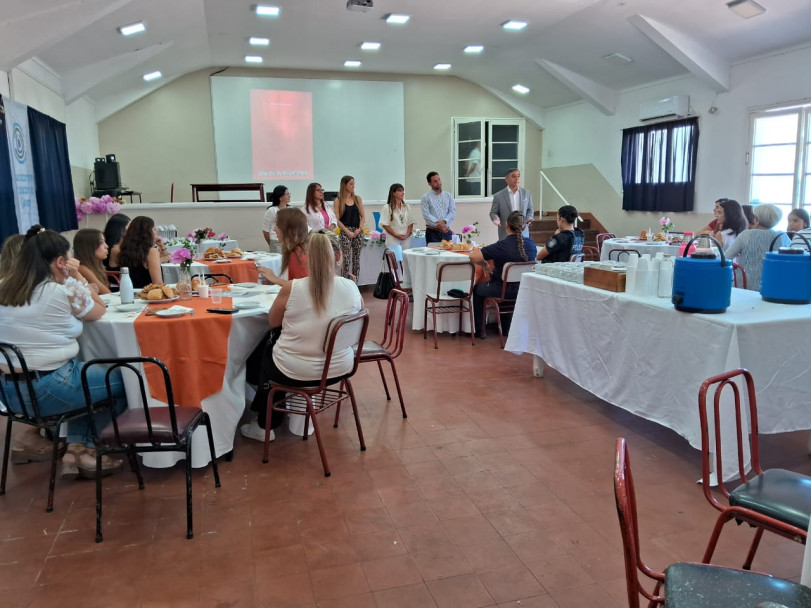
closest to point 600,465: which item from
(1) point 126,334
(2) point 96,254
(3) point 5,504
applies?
(1) point 126,334

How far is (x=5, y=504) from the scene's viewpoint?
2605 mm

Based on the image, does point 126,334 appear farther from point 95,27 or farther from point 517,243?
point 95,27

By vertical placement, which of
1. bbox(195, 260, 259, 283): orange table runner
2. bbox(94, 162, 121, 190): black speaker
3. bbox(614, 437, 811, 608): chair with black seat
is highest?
bbox(94, 162, 121, 190): black speaker

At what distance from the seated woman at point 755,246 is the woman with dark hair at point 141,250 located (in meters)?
4.16

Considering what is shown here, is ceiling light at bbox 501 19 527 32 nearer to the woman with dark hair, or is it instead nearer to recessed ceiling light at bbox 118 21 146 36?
recessed ceiling light at bbox 118 21 146 36

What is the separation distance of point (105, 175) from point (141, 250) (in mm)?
5434

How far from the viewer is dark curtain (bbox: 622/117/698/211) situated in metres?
8.84

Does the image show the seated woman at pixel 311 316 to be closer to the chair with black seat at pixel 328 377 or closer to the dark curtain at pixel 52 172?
the chair with black seat at pixel 328 377

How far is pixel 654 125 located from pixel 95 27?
307 inches

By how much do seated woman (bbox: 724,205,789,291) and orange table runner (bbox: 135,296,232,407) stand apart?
12.5 ft

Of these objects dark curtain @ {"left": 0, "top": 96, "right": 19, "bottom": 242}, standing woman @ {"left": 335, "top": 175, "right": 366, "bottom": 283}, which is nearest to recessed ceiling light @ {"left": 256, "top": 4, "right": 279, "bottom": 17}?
standing woman @ {"left": 335, "top": 175, "right": 366, "bottom": 283}

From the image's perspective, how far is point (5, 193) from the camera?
5137mm

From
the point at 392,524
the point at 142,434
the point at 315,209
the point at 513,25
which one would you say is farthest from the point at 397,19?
the point at 392,524

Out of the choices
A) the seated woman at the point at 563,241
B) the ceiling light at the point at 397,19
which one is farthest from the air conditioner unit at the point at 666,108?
the seated woman at the point at 563,241
